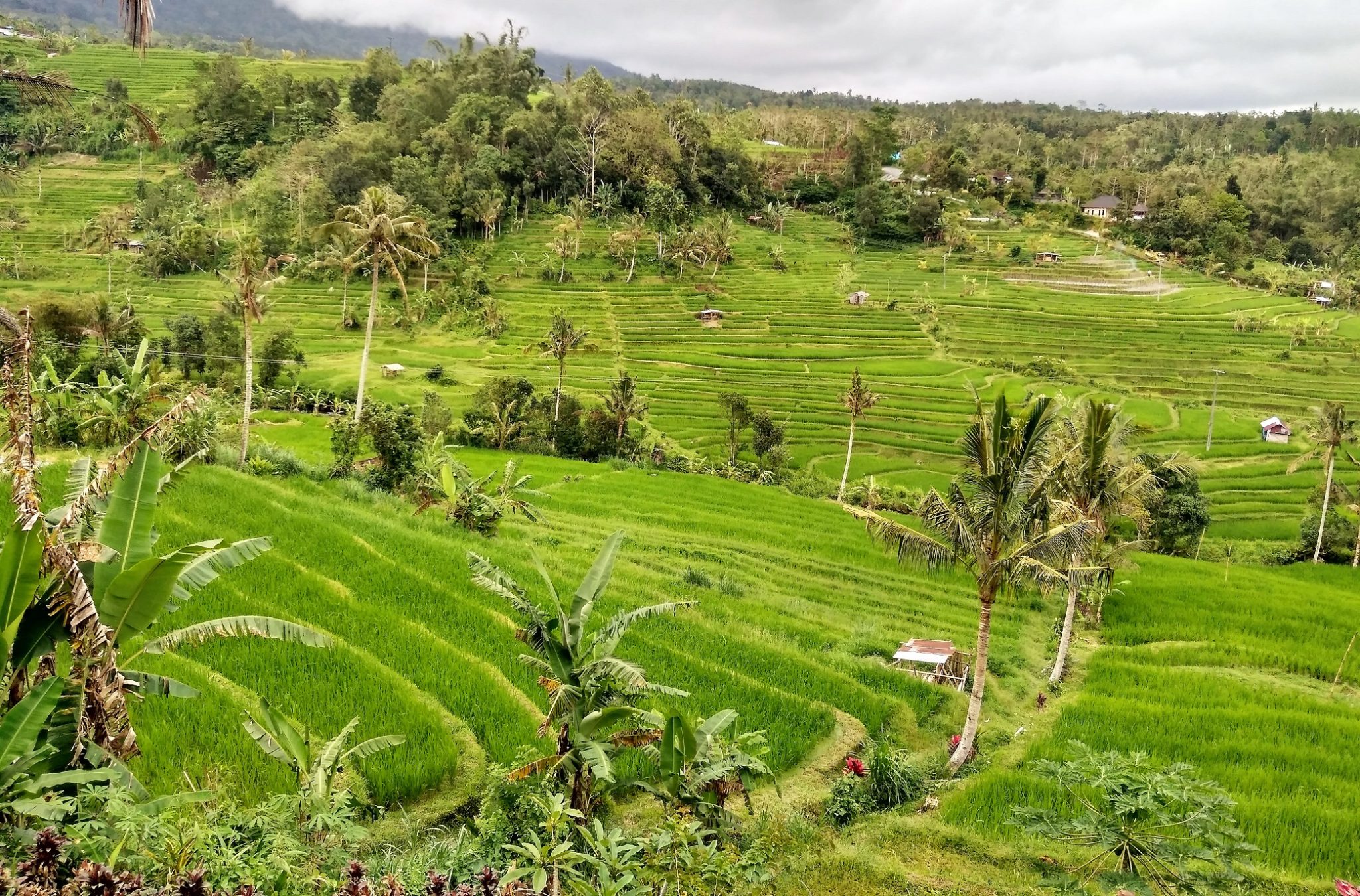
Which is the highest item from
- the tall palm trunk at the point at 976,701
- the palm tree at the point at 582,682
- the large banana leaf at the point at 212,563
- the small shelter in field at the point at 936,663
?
the large banana leaf at the point at 212,563

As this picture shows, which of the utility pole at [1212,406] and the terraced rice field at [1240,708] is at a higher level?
the utility pole at [1212,406]

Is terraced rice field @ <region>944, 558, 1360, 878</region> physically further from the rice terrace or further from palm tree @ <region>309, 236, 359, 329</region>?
palm tree @ <region>309, 236, 359, 329</region>

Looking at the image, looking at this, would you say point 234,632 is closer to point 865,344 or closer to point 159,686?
point 159,686

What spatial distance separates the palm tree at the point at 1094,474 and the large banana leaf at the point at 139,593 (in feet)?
42.0

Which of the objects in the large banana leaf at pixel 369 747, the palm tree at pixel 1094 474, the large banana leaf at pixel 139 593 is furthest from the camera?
the palm tree at pixel 1094 474

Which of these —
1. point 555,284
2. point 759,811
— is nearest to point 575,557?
point 759,811

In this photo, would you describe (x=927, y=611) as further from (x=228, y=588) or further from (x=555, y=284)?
(x=555, y=284)

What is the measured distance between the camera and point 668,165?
76250mm

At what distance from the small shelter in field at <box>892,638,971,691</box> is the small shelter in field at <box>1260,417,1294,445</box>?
34.4 meters

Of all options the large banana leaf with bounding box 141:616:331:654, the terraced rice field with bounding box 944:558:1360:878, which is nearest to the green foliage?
the terraced rice field with bounding box 944:558:1360:878

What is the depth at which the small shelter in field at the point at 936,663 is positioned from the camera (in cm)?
1480

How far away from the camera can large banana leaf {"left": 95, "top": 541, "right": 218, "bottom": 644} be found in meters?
6.05

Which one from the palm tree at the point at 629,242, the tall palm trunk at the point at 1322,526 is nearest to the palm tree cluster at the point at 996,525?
the tall palm trunk at the point at 1322,526

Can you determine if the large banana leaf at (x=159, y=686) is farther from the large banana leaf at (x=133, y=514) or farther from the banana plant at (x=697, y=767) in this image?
the banana plant at (x=697, y=767)
